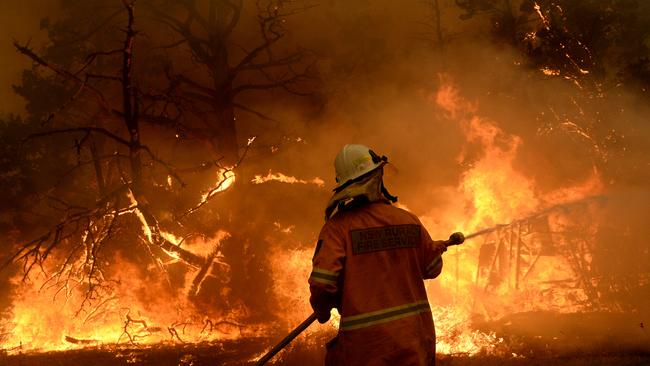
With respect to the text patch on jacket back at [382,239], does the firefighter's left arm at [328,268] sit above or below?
below

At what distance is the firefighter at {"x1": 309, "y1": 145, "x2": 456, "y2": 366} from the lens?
319cm

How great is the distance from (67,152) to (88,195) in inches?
82.0

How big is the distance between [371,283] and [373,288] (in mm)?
32

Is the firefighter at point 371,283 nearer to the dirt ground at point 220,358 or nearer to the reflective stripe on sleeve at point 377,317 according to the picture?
the reflective stripe on sleeve at point 377,317

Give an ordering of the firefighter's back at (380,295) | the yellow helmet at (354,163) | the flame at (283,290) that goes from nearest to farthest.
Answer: the firefighter's back at (380,295)
the yellow helmet at (354,163)
the flame at (283,290)

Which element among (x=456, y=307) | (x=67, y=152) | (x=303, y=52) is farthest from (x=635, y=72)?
(x=67, y=152)

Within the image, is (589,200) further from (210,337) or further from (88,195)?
(88,195)

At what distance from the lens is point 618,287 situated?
300 inches

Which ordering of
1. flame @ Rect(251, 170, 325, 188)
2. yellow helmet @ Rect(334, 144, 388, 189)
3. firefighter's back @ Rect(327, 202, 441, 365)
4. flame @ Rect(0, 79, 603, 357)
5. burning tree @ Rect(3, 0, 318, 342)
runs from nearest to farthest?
firefighter's back @ Rect(327, 202, 441, 365) < yellow helmet @ Rect(334, 144, 388, 189) < flame @ Rect(0, 79, 603, 357) < burning tree @ Rect(3, 0, 318, 342) < flame @ Rect(251, 170, 325, 188)

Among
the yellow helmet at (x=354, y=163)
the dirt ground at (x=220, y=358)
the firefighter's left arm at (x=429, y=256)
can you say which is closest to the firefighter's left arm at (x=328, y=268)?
the yellow helmet at (x=354, y=163)

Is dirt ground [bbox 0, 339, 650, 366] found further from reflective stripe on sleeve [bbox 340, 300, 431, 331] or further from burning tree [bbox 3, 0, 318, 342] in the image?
reflective stripe on sleeve [bbox 340, 300, 431, 331]

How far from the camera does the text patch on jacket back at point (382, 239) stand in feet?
10.7

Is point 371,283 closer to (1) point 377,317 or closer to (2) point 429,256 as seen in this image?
(1) point 377,317

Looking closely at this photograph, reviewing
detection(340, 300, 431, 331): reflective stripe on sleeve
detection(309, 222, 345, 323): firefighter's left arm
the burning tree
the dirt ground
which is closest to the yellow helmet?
detection(309, 222, 345, 323): firefighter's left arm
